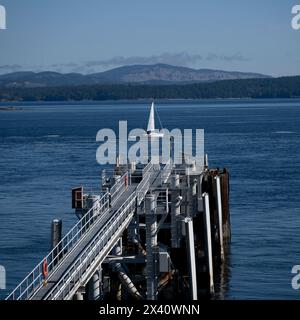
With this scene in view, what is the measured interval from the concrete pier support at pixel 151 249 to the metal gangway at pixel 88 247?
754mm

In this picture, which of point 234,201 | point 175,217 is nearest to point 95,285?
point 175,217

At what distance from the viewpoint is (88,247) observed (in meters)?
23.8

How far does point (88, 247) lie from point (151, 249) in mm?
3237

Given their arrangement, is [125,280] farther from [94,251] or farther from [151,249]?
[94,251]

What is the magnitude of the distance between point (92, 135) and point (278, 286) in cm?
7877

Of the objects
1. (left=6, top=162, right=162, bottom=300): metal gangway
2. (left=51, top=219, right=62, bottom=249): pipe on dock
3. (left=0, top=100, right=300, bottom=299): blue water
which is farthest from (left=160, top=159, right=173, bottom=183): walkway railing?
(left=51, top=219, right=62, bottom=249): pipe on dock

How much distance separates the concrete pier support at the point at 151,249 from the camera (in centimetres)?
2636

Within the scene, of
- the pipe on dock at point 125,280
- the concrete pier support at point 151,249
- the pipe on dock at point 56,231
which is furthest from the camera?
the pipe on dock at point 125,280

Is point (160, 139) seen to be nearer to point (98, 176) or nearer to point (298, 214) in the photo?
point (98, 176)

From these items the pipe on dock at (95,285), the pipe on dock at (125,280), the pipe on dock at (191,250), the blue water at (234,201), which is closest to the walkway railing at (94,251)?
the pipe on dock at (95,285)

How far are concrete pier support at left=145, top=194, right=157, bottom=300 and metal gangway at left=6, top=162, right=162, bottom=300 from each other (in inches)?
29.7

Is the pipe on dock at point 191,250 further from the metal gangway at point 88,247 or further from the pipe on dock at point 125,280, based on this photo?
the metal gangway at point 88,247

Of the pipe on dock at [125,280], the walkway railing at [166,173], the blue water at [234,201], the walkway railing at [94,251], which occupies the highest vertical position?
the walkway railing at [166,173]

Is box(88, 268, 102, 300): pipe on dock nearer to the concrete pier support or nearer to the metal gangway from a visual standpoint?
the metal gangway
